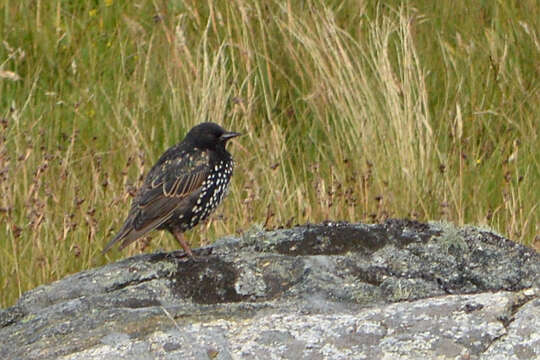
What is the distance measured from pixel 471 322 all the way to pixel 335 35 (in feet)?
12.3

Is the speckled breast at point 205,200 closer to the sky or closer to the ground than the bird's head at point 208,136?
closer to the ground

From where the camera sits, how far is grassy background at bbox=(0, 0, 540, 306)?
222 inches

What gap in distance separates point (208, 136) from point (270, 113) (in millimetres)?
1601

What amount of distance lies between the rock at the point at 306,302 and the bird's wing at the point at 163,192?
425 millimetres

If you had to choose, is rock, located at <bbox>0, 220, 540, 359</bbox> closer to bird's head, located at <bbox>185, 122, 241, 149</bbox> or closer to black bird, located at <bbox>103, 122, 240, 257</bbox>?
black bird, located at <bbox>103, 122, 240, 257</bbox>

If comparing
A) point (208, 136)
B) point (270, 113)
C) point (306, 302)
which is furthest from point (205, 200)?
point (270, 113)

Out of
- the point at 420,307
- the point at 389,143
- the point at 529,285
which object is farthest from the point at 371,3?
Result: the point at 420,307

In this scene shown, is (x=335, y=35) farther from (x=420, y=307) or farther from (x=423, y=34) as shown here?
(x=420, y=307)

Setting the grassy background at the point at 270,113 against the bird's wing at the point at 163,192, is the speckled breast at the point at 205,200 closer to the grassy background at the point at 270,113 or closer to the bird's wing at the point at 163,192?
the bird's wing at the point at 163,192

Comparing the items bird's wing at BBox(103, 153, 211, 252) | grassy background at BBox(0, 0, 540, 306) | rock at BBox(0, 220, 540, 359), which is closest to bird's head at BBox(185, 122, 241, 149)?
bird's wing at BBox(103, 153, 211, 252)

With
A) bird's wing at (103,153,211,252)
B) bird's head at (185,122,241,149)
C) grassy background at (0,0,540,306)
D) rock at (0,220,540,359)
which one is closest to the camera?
rock at (0,220,540,359)

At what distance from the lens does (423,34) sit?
295 inches

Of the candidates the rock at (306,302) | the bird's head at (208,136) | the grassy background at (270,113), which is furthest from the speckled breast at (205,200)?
the rock at (306,302)

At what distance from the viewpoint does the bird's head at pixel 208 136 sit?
16.8 ft
